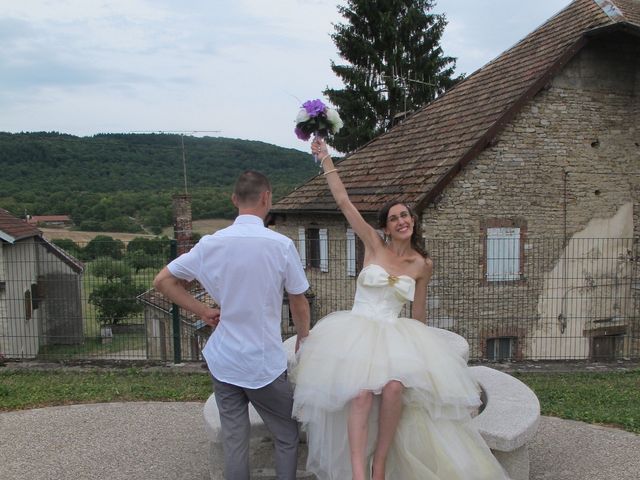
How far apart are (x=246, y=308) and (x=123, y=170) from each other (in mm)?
40468

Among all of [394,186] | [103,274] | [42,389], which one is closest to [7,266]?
[103,274]

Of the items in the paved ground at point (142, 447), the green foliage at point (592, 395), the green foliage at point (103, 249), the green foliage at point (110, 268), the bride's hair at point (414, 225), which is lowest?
the green foliage at point (592, 395)

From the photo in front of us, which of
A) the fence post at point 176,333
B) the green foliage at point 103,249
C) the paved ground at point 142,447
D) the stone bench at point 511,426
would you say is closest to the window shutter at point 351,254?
the fence post at point 176,333

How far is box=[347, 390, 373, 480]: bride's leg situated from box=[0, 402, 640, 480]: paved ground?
5.40 feet

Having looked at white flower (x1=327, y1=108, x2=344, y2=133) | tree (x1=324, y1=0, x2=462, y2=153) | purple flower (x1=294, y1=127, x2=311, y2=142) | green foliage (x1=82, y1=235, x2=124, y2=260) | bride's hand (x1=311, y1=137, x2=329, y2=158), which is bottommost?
green foliage (x1=82, y1=235, x2=124, y2=260)

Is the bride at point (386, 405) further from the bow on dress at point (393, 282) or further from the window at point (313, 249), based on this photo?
the window at point (313, 249)

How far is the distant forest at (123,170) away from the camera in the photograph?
1078 inches

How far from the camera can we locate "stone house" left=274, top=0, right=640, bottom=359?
12438 millimetres

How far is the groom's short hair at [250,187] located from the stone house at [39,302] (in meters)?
6.63

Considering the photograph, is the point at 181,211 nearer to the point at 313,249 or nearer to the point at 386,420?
the point at 313,249

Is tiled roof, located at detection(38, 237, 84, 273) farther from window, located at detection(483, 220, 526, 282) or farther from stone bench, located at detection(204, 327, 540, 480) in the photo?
window, located at detection(483, 220, 526, 282)

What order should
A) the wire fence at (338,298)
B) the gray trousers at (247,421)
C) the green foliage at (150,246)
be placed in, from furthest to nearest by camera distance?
the wire fence at (338,298) → the green foliage at (150,246) → the gray trousers at (247,421)

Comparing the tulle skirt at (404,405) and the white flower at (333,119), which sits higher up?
the white flower at (333,119)

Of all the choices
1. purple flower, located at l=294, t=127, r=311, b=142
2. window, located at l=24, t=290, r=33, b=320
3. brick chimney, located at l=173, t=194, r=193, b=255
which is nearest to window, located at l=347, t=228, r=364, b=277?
window, located at l=24, t=290, r=33, b=320
